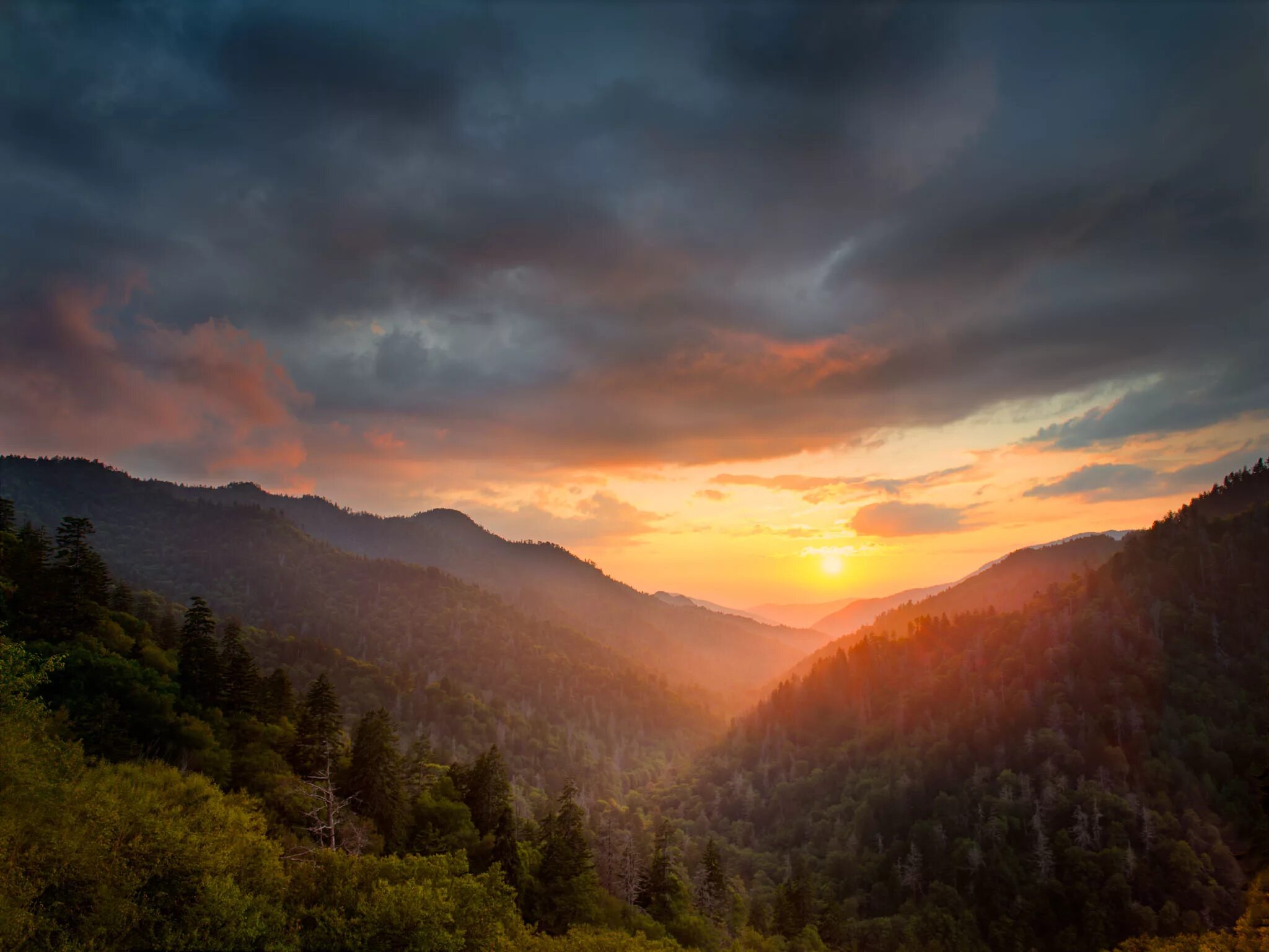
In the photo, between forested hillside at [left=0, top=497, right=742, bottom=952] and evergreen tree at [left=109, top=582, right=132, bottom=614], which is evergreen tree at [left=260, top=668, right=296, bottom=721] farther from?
evergreen tree at [left=109, top=582, right=132, bottom=614]

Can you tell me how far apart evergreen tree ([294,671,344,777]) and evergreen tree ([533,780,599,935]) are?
101ft

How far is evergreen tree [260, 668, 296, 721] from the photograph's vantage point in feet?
276

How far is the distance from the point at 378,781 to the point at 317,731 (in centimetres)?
1107

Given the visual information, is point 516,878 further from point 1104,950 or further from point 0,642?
point 1104,950

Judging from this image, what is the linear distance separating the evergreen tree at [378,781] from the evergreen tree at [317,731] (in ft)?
12.3

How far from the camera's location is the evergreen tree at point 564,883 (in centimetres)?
7538

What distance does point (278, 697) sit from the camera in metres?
87.2

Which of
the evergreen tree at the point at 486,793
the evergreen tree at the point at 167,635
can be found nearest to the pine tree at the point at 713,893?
the evergreen tree at the point at 486,793

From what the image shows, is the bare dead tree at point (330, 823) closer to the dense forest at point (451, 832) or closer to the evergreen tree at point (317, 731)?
the dense forest at point (451, 832)

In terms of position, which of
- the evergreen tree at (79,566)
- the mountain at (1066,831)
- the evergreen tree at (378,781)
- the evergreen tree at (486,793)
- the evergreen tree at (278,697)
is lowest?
the mountain at (1066,831)

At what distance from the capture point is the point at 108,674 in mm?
59406

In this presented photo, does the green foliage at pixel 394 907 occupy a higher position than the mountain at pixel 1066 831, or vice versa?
the green foliage at pixel 394 907

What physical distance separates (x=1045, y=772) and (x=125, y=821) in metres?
209

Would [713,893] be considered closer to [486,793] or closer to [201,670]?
[486,793]
